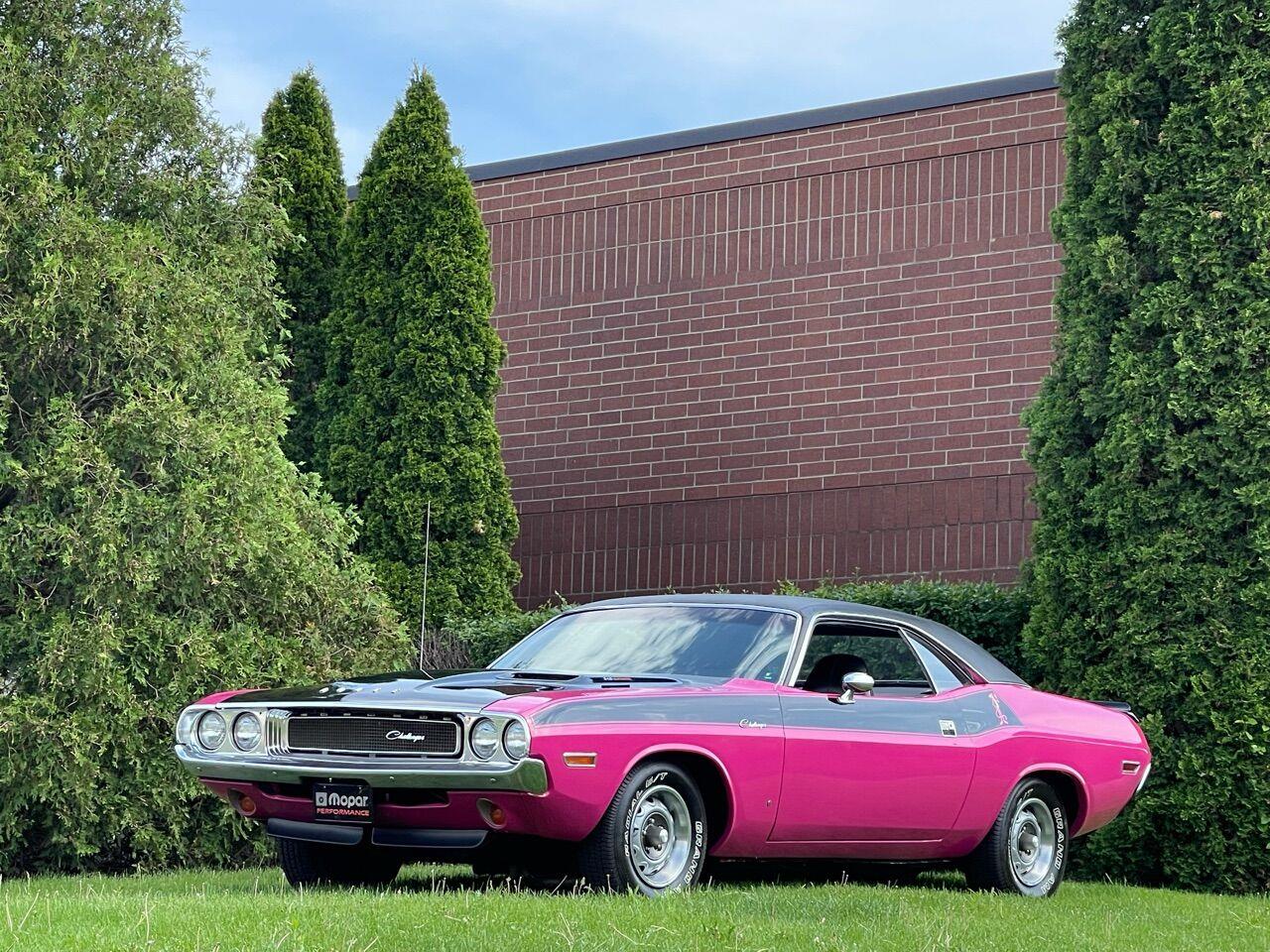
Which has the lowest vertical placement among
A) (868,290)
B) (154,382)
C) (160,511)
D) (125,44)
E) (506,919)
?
(506,919)

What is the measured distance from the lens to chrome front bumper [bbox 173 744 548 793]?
7707 millimetres

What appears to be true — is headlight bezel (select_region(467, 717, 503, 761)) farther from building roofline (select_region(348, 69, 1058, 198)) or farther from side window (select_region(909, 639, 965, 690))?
building roofline (select_region(348, 69, 1058, 198))

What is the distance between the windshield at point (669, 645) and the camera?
9070mm

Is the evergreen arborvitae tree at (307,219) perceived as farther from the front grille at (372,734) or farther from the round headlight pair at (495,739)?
the round headlight pair at (495,739)

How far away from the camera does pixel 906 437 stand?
1752cm

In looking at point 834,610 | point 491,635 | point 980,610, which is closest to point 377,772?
point 834,610

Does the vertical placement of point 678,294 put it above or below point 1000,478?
above

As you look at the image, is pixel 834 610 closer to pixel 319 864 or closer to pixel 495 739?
pixel 495 739

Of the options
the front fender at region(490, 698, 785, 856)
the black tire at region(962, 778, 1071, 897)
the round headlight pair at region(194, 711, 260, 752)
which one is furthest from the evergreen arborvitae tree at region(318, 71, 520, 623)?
the front fender at region(490, 698, 785, 856)

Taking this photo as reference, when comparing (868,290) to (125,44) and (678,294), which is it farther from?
(125,44)

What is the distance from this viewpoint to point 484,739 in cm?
783

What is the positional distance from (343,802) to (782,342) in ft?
36.1

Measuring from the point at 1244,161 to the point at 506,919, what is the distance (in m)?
8.10

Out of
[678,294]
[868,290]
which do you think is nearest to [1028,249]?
[868,290]
